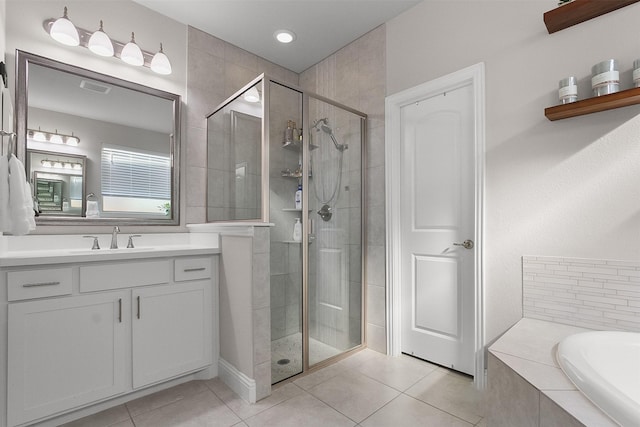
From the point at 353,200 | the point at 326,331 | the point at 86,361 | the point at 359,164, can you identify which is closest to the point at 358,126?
the point at 359,164

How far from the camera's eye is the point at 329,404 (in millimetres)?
1771

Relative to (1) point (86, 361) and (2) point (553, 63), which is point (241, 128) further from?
(2) point (553, 63)

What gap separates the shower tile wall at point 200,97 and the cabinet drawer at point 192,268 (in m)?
0.58

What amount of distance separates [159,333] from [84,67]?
5.96 feet

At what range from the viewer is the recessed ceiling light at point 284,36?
2.63 meters

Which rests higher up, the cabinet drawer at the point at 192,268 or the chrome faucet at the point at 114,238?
the chrome faucet at the point at 114,238

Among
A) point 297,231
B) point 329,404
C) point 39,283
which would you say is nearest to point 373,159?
point 297,231

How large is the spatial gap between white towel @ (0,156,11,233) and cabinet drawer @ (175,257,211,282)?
79 centimetres

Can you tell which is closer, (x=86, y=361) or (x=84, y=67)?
(x=86, y=361)

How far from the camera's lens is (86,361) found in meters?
1.59

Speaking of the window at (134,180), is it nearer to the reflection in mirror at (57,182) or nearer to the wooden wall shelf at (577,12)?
the reflection in mirror at (57,182)

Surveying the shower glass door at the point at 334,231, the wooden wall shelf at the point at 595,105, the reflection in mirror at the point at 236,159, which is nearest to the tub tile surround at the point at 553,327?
the wooden wall shelf at the point at 595,105

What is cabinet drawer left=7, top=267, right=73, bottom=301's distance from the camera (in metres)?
1.42

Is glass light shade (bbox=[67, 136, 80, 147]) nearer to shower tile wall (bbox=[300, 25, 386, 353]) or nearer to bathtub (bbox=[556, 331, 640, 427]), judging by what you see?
shower tile wall (bbox=[300, 25, 386, 353])
